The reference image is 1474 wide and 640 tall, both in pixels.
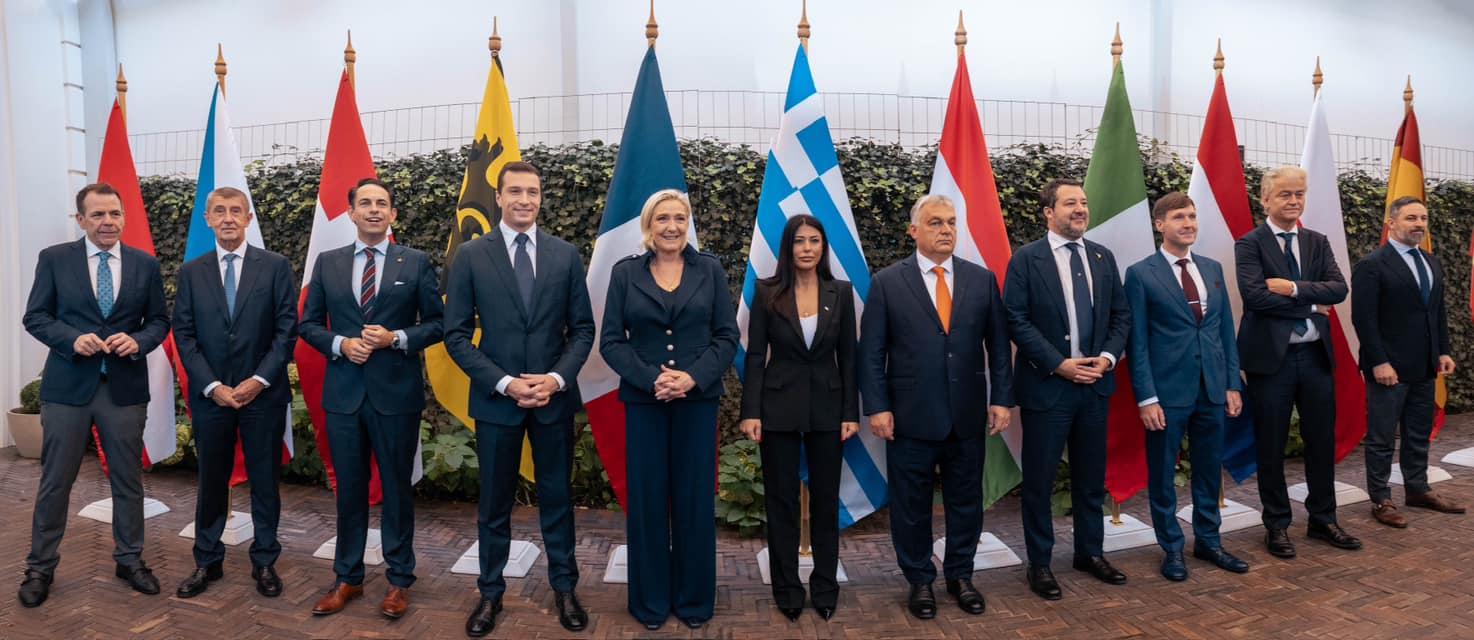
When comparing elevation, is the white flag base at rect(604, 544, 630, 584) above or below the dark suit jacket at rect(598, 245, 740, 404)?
below

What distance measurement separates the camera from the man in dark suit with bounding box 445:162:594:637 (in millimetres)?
3053

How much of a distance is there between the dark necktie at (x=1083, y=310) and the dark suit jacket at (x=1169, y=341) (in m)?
0.35

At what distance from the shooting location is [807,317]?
3.21 m

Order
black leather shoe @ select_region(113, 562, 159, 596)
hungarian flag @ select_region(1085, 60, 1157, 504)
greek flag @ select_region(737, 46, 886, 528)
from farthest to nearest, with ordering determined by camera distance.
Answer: hungarian flag @ select_region(1085, 60, 1157, 504) < greek flag @ select_region(737, 46, 886, 528) < black leather shoe @ select_region(113, 562, 159, 596)

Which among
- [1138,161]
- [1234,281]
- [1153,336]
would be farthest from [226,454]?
[1234,281]

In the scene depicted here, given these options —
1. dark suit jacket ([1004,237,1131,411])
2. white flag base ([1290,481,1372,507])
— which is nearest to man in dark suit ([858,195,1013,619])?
dark suit jacket ([1004,237,1131,411])

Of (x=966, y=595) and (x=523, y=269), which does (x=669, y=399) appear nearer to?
(x=523, y=269)

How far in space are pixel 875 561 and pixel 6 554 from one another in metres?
4.71

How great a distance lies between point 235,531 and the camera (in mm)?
4270

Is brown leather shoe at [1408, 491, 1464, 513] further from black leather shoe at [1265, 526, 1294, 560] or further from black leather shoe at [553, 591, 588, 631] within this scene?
black leather shoe at [553, 591, 588, 631]

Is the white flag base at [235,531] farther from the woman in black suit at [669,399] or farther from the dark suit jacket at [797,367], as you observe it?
the dark suit jacket at [797,367]

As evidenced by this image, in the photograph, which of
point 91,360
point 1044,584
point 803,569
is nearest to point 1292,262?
point 1044,584

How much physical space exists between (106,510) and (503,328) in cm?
367

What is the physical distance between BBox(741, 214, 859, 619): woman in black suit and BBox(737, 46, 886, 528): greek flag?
514mm
